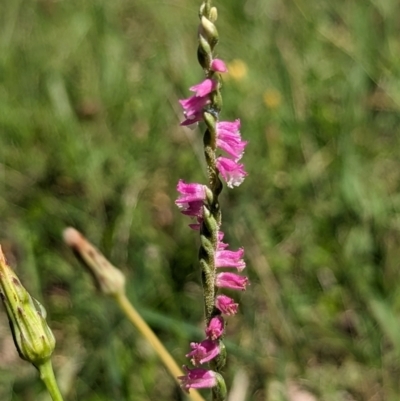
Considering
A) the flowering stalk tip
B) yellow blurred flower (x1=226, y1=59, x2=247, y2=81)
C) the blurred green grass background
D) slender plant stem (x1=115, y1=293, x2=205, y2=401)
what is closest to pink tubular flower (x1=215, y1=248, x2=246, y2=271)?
the flowering stalk tip

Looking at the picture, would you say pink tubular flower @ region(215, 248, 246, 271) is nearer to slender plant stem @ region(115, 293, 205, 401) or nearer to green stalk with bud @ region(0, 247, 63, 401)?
green stalk with bud @ region(0, 247, 63, 401)

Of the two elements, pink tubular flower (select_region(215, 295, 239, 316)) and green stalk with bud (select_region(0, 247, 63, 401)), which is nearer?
pink tubular flower (select_region(215, 295, 239, 316))

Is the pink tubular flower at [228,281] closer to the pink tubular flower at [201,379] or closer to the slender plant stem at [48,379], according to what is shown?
the pink tubular flower at [201,379]

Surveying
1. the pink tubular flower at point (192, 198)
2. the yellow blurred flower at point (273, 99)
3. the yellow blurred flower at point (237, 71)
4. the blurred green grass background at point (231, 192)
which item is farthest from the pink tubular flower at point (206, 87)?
the yellow blurred flower at point (237, 71)

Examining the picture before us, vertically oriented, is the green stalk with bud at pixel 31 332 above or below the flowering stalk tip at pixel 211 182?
below

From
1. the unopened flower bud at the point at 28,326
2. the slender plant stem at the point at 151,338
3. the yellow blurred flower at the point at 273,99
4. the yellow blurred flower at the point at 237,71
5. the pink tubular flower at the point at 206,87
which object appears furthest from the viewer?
the yellow blurred flower at the point at 237,71

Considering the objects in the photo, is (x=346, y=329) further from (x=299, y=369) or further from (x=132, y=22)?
(x=132, y=22)

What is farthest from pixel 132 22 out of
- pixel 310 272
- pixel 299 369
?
pixel 299 369
